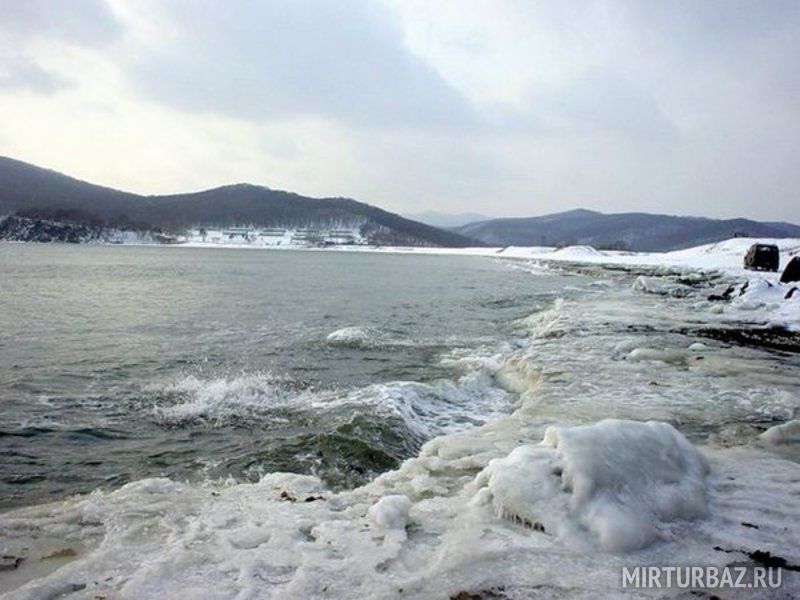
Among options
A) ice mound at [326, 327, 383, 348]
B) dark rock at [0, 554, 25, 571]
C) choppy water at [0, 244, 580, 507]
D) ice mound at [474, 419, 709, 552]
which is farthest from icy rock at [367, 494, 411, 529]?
ice mound at [326, 327, 383, 348]

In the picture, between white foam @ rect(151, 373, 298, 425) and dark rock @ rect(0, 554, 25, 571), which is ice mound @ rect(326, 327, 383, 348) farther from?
dark rock @ rect(0, 554, 25, 571)

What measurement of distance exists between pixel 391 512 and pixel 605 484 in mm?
2186

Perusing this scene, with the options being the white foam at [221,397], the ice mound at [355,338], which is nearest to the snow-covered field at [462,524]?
the white foam at [221,397]

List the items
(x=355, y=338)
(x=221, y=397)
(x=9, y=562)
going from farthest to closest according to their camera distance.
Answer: (x=355, y=338), (x=221, y=397), (x=9, y=562)

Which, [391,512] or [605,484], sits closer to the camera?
[605,484]

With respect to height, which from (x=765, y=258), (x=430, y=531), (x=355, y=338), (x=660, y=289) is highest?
(x=765, y=258)

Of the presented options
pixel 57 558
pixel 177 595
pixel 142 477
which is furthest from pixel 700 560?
pixel 142 477

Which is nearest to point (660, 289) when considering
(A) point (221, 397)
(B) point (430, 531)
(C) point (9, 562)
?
(A) point (221, 397)

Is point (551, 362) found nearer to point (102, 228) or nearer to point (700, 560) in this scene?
point (700, 560)

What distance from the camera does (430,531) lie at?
16.9ft

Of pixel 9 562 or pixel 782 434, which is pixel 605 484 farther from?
pixel 9 562

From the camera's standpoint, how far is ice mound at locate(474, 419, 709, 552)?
484cm

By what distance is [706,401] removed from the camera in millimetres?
9578

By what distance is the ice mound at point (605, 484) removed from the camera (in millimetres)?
4836
